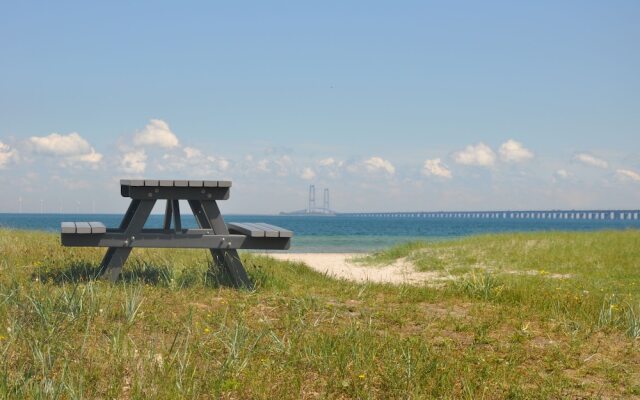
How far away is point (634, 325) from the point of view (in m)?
7.56

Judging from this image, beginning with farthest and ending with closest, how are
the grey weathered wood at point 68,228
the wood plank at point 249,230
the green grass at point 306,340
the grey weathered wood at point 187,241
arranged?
the grey weathered wood at point 187,241
the wood plank at point 249,230
the grey weathered wood at point 68,228
the green grass at point 306,340

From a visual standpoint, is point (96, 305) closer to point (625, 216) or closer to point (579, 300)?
point (579, 300)

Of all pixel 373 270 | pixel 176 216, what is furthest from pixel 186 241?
pixel 373 270

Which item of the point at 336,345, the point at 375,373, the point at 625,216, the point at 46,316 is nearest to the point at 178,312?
the point at 46,316

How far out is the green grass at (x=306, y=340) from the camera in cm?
542

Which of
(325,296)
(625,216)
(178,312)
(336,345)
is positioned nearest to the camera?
(336,345)

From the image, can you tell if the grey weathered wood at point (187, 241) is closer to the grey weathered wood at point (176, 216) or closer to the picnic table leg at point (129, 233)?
the picnic table leg at point (129, 233)

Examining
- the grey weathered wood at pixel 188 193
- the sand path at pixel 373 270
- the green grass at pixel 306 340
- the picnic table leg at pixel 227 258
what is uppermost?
the grey weathered wood at pixel 188 193

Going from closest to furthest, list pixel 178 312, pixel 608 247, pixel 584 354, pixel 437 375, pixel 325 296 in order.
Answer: pixel 437 375 → pixel 584 354 → pixel 178 312 → pixel 325 296 → pixel 608 247

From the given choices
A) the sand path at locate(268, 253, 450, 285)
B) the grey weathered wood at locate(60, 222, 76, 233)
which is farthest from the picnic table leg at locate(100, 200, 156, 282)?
the sand path at locate(268, 253, 450, 285)

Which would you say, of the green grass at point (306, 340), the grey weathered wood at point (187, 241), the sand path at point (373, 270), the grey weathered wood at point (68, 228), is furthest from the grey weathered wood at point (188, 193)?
the sand path at point (373, 270)

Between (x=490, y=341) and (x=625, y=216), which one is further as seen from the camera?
(x=625, y=216)

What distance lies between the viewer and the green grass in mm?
5418

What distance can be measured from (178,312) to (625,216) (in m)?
204
